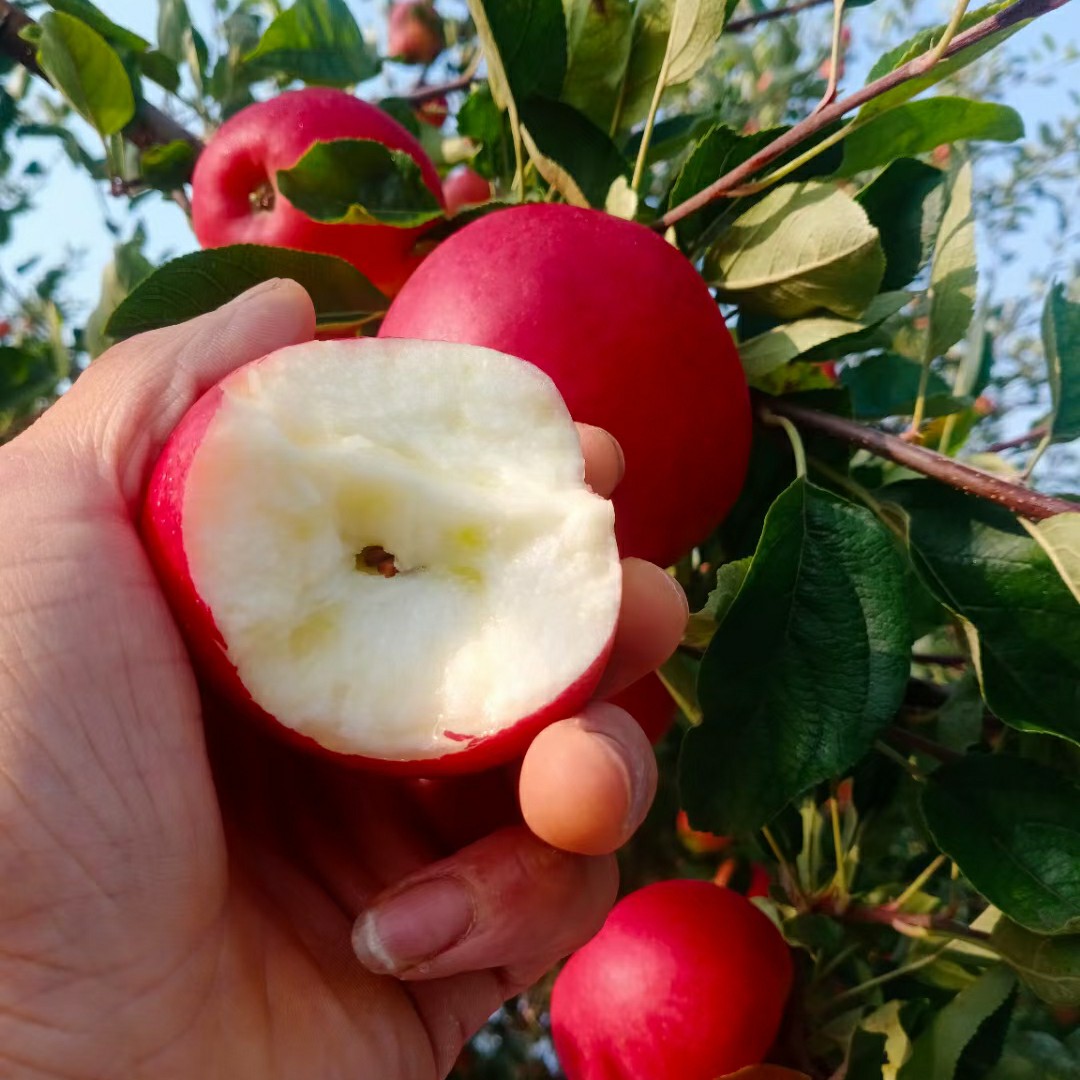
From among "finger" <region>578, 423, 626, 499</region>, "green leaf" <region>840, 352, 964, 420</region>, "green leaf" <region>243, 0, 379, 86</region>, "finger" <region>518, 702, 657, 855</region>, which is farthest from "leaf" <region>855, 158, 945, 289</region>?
"green leaf" <region>243, 0, 379, 86</region>

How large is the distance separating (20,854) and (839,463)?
621 mm

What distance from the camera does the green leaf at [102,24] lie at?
1.02 meters

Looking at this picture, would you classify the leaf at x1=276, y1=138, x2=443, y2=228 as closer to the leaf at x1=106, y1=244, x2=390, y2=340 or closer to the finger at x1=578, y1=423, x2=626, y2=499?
the leaf at x1=106, y1=244, x2=390, y2=340

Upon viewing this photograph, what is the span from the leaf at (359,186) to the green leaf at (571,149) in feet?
0.31

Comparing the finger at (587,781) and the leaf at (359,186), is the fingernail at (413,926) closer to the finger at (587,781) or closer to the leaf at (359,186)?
the finger at (587,781)

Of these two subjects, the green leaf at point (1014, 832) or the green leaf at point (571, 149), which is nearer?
the green leaf at point (1014, 832)

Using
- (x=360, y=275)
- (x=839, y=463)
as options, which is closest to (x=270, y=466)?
(x=360, y=275)

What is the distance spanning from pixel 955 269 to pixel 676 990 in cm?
64

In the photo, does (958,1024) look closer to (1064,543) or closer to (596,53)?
(1064,543)

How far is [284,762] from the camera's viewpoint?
66 centimetres

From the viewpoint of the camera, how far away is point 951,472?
0.68 m

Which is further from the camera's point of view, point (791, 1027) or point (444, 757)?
point (791, 1027)

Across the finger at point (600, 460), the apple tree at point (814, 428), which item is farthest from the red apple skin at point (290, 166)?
the finger at point (600, 460)

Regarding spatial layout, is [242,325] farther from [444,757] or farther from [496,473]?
[444,757]
